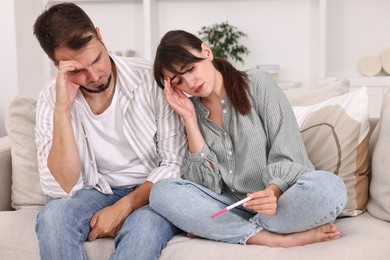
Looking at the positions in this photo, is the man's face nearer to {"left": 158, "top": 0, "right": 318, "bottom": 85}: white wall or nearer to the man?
the man

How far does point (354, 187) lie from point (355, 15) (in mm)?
2513

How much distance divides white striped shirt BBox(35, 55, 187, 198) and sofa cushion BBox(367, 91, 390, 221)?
577mm

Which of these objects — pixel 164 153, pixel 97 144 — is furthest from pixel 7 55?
pixel 164 153

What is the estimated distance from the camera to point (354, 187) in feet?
6.28

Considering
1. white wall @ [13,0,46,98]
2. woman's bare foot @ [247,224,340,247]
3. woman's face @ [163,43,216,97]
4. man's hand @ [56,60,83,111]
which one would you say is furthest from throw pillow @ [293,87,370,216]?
white wall @ [13,0,46,98]

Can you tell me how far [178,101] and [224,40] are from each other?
2.40 metres

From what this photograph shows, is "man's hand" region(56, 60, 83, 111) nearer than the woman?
No

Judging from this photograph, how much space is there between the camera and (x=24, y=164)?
2098 mm

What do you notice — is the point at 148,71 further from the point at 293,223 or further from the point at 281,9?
the point at 281,9

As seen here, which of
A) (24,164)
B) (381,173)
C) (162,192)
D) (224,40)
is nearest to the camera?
(162,192)

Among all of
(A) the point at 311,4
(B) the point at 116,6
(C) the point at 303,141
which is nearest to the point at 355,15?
(A) the point at 311,4

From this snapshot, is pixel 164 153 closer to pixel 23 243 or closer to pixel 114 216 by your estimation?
pixel 114 216

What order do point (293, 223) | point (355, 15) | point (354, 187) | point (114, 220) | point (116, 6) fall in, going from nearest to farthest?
point (293, 223)
point (114, 220)
point (354, 187)
point (355, 15)
point (116, 6)

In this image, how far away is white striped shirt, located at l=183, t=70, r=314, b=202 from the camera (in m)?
1.81
